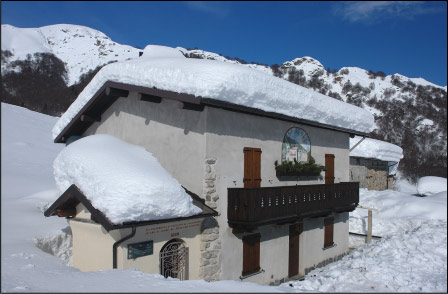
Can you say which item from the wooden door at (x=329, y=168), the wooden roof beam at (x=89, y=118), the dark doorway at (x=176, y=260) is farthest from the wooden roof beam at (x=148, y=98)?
the wooden door at (x=329, y=168)

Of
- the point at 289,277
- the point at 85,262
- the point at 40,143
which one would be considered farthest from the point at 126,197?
the point at 40,143

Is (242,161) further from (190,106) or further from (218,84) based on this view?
(218,84)

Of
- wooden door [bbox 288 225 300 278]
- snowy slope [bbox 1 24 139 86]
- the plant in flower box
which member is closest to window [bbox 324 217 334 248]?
wooden door [bbox 288 225 300 278]

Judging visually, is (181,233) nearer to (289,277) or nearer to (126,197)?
(126,197)

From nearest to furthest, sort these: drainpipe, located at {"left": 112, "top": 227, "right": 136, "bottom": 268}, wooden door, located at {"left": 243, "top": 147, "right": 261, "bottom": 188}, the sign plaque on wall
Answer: drainpipe, located at {"left": 112, "top": 227, "right": 136, "bottom": 268} → the sign plaque on wall → wooden door, located at {"left": 243, "top": 147, "right": 261, "bottom": 188}

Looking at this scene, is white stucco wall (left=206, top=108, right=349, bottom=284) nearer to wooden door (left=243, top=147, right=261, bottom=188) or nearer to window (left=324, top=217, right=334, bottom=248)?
wooden door (left=243, top=147, right=261, bottom=188)

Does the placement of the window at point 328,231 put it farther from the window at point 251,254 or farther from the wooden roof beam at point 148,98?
the wooden roof beam at point 148,98

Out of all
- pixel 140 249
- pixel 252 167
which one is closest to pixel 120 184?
pixel 140 249

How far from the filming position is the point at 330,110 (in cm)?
1340

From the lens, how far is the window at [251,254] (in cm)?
1053

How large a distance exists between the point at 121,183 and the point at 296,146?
6.55 m

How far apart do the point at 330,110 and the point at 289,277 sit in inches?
241

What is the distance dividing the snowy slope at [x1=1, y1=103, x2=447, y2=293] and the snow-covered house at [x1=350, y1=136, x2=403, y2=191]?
6235mm

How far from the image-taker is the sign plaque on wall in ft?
26.4
